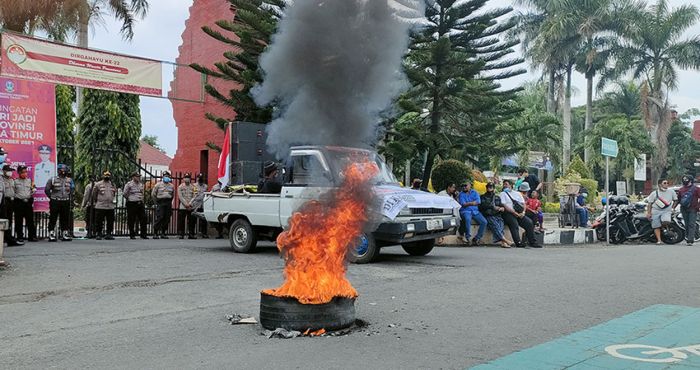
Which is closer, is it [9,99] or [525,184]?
[9,99]

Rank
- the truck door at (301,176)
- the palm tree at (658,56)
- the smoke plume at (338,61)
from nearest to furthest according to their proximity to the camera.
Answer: the smoke plume at (338,61) → the truck door at (301,176) → the palm tree at (658,56)

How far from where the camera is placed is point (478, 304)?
631 cm

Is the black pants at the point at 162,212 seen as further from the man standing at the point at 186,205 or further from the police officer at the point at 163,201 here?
the man standing at the point at 186,205

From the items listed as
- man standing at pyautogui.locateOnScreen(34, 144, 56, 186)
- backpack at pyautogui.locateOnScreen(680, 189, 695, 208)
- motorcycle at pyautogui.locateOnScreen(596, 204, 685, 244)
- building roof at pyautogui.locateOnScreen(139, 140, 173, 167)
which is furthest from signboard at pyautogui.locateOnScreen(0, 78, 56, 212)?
building roof at pyautogui.locateOnScreen(139, 140, 173, 167)

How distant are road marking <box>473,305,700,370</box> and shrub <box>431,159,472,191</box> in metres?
9.99

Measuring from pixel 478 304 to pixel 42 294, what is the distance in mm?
4938

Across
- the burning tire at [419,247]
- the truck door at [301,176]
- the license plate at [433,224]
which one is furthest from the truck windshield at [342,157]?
the burning tire at [419,247]

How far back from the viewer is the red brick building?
19.2 meters

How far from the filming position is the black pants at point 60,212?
42.3ft

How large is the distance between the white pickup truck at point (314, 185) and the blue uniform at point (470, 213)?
2483mm

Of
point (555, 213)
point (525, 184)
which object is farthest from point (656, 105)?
point (525, 184)

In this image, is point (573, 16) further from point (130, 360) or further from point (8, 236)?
point (130, 360)

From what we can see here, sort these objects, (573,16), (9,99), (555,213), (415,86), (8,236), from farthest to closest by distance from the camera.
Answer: (573,16), (555,213), (415,86), (9,99), (8,236)

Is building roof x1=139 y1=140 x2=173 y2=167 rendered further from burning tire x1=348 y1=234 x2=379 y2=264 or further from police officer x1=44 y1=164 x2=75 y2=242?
burning tire x1=348 y1=234 x2=379 y2=264
